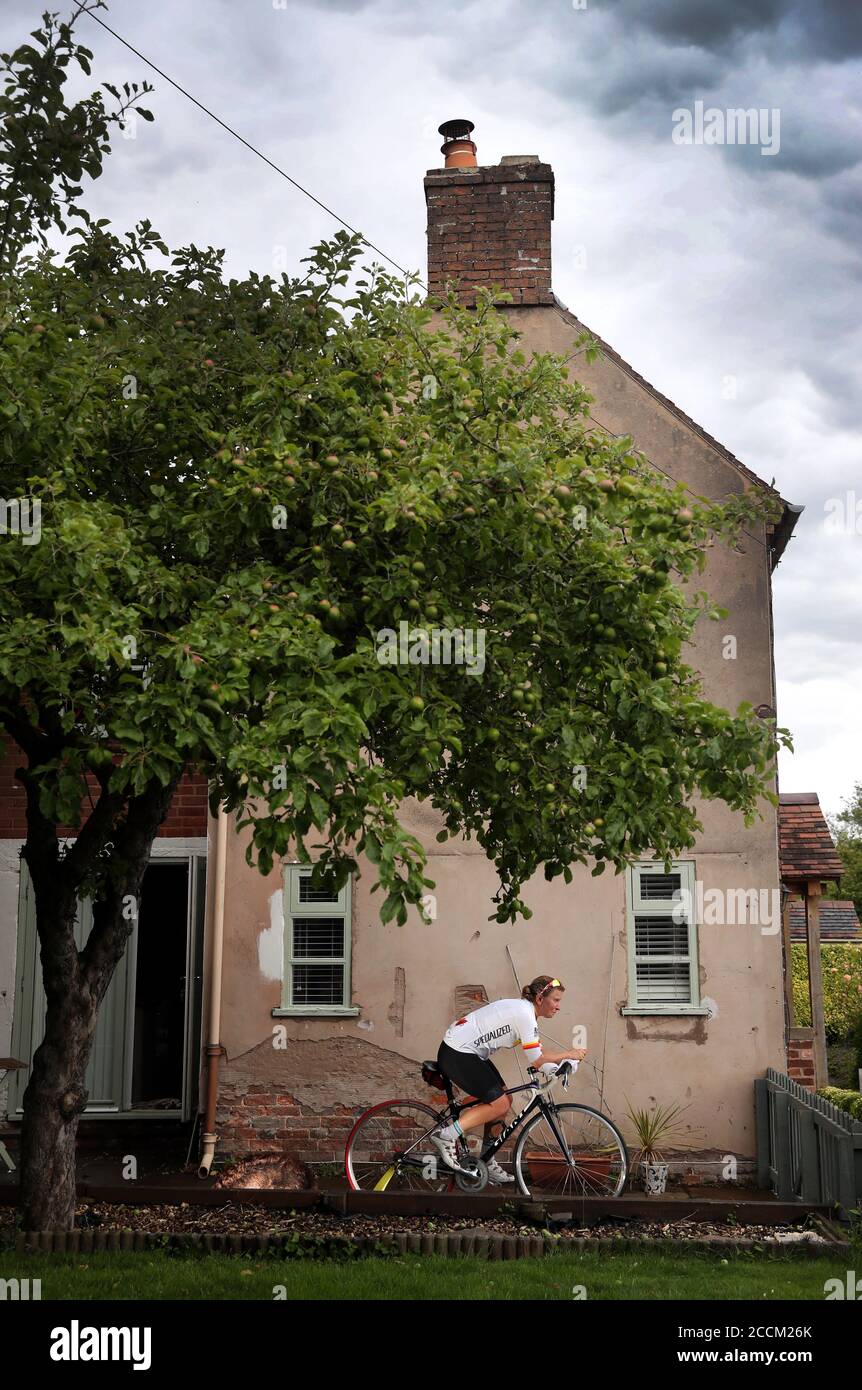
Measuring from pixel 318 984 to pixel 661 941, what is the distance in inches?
127

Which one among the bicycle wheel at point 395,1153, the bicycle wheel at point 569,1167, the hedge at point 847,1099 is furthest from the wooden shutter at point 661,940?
the hedge at point 847,1099

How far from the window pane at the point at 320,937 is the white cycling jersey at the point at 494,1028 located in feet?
8.68

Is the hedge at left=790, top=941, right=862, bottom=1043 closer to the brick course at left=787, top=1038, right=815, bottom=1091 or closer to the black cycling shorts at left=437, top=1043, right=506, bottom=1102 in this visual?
the brick course at left=787, top=1038, right=815, bottom=1091

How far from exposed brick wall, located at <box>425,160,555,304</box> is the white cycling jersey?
24.0 ft

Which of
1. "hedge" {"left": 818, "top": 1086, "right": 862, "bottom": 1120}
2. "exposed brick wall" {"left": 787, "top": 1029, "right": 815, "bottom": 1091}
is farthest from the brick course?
"hedge" {"left": 818, "top": 1086, "right": 862, "bottom": 1120}

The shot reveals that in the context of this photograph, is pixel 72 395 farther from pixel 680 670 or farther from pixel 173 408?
pixel 680 670

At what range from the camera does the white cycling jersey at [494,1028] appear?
959 cm

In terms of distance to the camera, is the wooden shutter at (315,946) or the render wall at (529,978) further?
the wooden shutter at (315,946)

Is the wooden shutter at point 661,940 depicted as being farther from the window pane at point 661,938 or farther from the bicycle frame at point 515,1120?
the bicycle frame at point 515,1120

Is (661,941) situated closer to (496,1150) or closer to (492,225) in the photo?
(496,1150)

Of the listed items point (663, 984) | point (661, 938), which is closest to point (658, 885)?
point (661, 938)

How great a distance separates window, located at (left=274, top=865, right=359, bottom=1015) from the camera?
1220 centimetres

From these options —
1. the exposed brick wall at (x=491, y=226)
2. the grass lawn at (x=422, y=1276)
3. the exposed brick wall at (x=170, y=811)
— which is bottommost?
the grass lawn at (x=422, y=1276)
